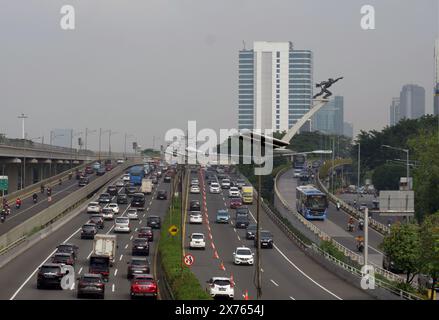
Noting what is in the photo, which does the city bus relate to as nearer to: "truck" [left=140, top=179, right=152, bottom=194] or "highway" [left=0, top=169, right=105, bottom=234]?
"highway" [left=0, top=169, right=105, bottom=234]

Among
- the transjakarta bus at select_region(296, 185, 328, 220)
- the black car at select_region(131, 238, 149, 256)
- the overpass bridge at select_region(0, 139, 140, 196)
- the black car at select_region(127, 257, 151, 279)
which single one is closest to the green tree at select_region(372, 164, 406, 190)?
the transjakarta bus at select_region(296, 185, 328, 220)

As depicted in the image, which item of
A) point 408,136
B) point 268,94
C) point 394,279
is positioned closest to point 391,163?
point 408,136

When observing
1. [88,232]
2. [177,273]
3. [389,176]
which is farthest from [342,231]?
[389,176]

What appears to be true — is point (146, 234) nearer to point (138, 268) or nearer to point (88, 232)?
point (88, 232)

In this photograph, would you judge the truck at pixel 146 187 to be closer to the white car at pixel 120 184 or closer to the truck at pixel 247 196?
the white car at pixel 120 184

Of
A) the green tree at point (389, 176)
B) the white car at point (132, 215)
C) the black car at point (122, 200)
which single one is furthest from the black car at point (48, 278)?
the green tree at point (389, 176)

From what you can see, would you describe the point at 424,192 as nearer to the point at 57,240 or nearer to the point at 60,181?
the point at 57,240
